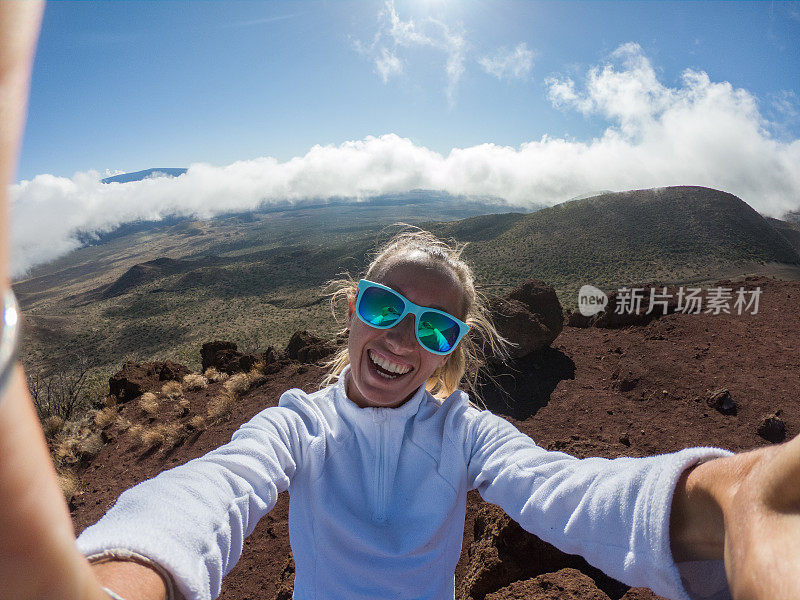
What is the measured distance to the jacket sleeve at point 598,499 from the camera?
3.81ft

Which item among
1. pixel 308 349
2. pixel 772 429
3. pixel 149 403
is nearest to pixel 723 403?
pixel 772 429

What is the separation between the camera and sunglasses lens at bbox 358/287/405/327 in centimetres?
227

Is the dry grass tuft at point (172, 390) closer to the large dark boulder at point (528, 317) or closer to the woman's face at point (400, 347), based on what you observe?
the large dark boulder at point (528, 317)

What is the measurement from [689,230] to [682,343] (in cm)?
5144

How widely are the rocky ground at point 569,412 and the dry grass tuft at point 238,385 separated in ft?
0.33

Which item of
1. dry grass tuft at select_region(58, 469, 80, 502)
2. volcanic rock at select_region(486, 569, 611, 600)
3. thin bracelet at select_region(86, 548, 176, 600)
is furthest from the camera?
dry grass tuft at select_region(58, 469, 80, 502)

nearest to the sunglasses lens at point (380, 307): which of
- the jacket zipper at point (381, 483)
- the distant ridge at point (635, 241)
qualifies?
the jacket zipper at point (381, 483)

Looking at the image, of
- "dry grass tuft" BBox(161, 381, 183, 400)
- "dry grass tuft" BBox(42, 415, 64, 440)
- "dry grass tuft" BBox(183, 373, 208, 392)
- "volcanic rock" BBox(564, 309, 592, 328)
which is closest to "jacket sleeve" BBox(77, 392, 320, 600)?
"dry grass tuft" BBox(161, 381, 183, 400)

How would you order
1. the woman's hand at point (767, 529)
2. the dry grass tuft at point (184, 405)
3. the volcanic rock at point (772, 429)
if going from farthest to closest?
the dry grass tuft at point (184, 405) → the volcanic rock at point (772, 429) → the woman's hand at point (767, 529)

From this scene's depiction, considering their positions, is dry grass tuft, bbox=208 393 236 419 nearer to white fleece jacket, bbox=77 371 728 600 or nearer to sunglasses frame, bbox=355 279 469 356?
white fleece jacket, bbox=77 371 728 600

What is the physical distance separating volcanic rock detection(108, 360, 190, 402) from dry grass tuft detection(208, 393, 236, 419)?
3.03m

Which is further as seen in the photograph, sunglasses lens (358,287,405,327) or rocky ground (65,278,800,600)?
rocky ground (65,278,800,600)

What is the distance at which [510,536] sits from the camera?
144 inches

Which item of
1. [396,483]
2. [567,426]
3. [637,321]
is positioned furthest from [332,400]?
[637,321]
